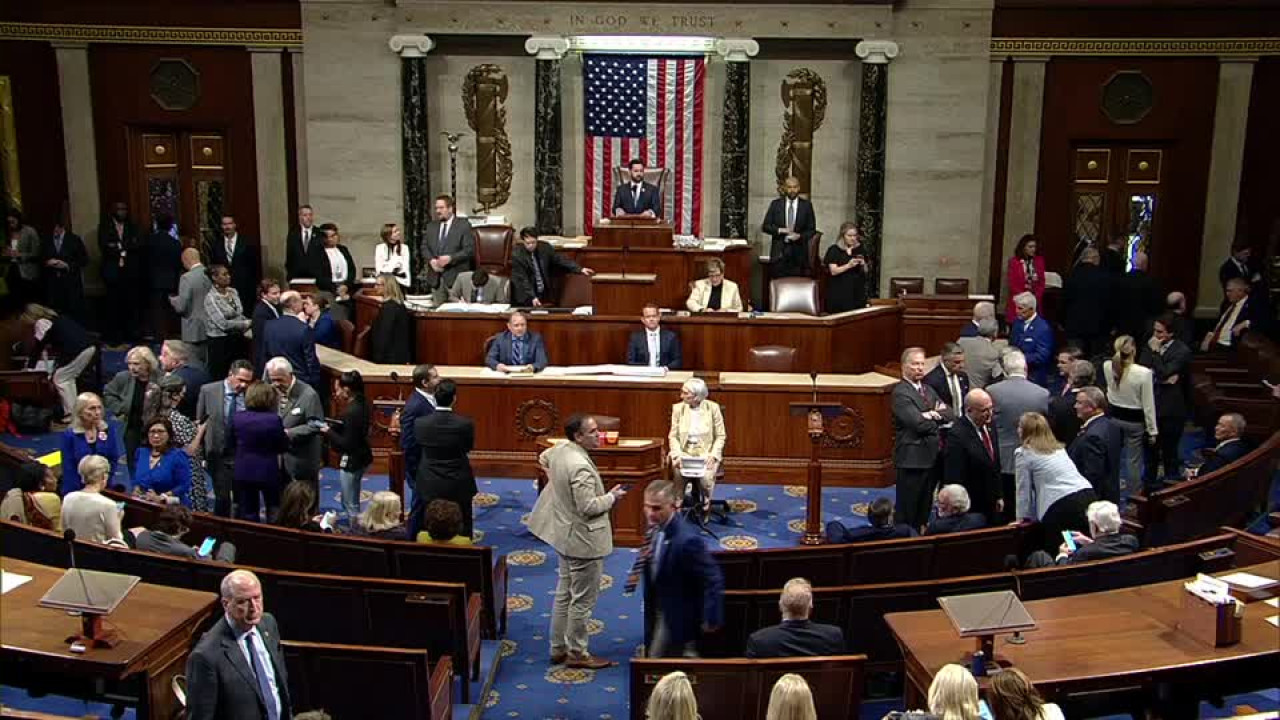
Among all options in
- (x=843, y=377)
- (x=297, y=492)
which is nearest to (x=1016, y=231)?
(x=843, y=377)

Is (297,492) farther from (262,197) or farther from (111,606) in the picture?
(262,197)

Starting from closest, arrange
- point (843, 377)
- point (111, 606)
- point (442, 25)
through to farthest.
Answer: point (111, 606) → point (843, 377) → point (442, 25)

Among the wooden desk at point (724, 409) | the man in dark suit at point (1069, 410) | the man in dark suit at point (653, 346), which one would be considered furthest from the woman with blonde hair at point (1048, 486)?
the man in dark suit at point (653, 346)

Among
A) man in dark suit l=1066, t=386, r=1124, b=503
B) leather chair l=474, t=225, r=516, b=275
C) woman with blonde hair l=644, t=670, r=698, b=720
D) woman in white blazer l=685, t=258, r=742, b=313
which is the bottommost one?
woman with blonde hair l=644, t=670, r=698, b=720

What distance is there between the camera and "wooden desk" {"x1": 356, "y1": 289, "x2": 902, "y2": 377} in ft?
41.1

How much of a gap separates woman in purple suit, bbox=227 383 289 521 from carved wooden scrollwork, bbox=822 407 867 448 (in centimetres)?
469

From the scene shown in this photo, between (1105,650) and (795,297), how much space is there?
26.1 ft

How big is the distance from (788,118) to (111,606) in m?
12.6

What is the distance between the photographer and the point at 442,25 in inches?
650

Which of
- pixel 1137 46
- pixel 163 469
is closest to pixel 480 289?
pixel 163 469

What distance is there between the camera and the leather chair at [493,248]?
15.2 metres

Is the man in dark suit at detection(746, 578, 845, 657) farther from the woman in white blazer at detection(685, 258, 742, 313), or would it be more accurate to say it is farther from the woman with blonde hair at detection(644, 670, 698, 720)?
the woman in white blazer at detection(685, 258, 742, 313)

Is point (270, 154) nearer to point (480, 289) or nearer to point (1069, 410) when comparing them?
point (480, 289)

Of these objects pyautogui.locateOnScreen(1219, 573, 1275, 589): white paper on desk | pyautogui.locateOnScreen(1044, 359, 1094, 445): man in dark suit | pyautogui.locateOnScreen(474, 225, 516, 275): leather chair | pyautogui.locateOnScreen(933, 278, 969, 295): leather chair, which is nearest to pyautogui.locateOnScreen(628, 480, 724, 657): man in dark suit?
pyautogui.locateOnScreen(1219, 573, 1275, 589): white paper on desk
